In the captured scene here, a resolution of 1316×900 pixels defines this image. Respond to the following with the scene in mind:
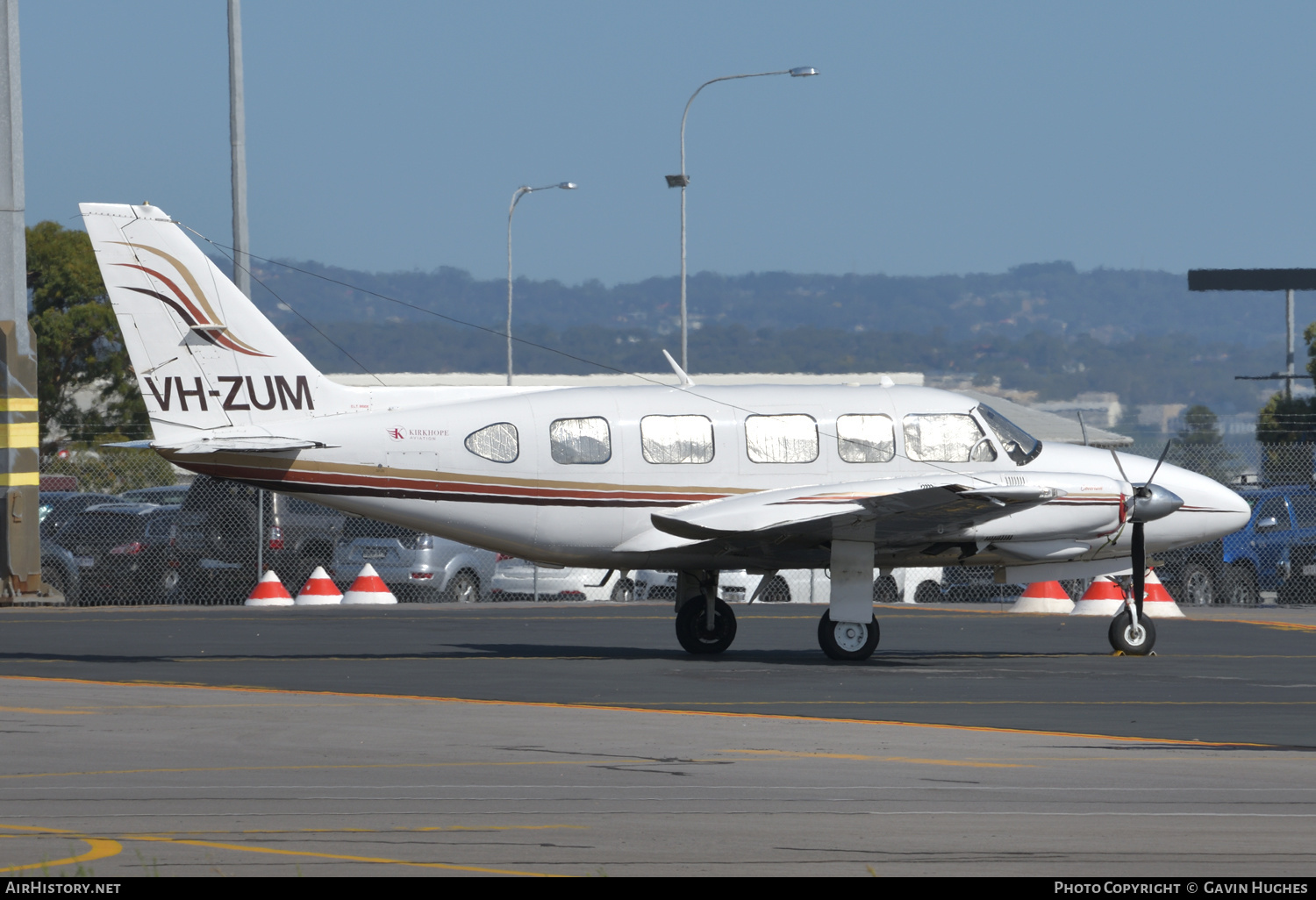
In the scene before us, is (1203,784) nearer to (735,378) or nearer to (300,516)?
(300,516)

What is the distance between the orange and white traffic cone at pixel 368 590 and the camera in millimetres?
27906

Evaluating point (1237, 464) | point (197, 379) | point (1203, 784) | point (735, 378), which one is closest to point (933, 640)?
point (197, 379)

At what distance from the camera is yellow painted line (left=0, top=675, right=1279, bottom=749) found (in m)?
11.8

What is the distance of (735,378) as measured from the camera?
99000mm

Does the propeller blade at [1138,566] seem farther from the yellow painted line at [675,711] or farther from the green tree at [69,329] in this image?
the green tree at [69,329]

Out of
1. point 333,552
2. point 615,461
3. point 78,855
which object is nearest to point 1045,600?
point 615,461

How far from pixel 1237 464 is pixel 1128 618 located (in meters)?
14.6

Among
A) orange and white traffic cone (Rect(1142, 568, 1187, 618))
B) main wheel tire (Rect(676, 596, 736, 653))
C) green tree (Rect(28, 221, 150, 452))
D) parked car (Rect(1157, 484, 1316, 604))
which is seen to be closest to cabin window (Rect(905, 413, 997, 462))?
main wheel tire (Rect(676, 596, 736, 653))

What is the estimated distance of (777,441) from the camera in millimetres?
18422

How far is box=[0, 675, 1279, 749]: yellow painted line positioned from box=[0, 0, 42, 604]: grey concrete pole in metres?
8.93

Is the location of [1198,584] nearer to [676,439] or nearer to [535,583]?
[535,583]

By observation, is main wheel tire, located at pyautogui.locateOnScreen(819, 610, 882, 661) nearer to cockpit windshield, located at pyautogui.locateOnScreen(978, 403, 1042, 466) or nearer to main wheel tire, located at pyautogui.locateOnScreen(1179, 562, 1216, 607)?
cockpit windshield, located at pyautogui.locateOnScreen(978, 403, 1042, 466)

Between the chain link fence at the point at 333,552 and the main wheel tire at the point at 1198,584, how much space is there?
0.6 inches

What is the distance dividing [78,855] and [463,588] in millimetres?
23246
